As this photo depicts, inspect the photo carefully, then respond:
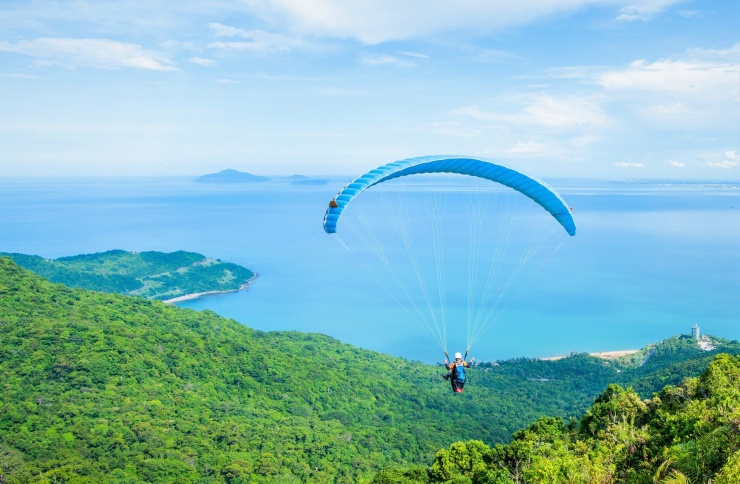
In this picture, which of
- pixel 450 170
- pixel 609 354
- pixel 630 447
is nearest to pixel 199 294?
pixel 609 354

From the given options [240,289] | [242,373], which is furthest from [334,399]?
[240,289]

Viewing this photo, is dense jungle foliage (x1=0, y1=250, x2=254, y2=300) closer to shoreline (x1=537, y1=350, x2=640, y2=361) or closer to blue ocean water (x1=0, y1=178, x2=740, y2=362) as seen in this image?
blue ocean water (x1=0, y1=178, x2=740, y2=362)

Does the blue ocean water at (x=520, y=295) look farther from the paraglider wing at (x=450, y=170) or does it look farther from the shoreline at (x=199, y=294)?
the paraglider wing at (x=450, y=170)

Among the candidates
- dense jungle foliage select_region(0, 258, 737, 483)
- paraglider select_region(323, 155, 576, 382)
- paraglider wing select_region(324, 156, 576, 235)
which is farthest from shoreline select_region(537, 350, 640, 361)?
paraglider wing select_region(324, 156, 576, 235)

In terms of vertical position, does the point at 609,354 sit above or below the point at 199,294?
above

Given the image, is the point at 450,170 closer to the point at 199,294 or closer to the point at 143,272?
the point at 199,294

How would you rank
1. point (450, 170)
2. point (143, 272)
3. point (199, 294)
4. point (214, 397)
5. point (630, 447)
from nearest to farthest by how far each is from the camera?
point (630, 447), point (450, 170), point (214, 397), point (199, 294), point (143, 272)
